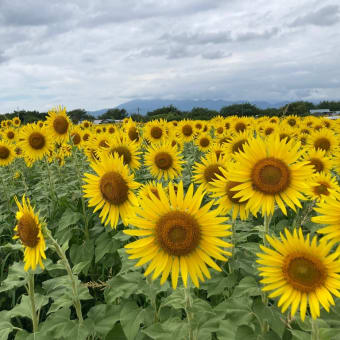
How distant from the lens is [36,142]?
7.23 meters

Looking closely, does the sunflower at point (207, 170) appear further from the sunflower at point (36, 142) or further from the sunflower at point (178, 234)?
the sunflower at point (36, 142)

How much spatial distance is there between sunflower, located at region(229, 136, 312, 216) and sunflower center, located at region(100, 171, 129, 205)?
1.18m

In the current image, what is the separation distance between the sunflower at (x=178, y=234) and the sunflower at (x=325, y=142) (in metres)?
6.07

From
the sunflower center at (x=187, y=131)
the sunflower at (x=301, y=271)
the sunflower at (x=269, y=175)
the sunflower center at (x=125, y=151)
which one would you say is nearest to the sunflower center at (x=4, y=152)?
the sunflower center at (x=125, y=151)

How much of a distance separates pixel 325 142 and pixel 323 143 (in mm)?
58

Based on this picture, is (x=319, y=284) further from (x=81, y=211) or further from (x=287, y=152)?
(x=81, y=211)

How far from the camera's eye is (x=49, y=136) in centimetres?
680

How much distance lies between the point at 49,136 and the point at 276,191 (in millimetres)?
5258

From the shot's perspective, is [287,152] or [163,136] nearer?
[287,152]

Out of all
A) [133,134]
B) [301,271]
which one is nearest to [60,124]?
[133,134]

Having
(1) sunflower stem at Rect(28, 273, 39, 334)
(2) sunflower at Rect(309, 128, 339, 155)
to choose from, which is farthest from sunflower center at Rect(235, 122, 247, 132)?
(1) sunflower stem at Rect(28, 273, 39, 334)

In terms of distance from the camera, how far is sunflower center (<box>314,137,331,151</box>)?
7.54 metres

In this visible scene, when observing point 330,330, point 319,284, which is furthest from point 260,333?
point 319,284

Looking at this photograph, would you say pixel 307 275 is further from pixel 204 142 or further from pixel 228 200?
pixel 204 142
